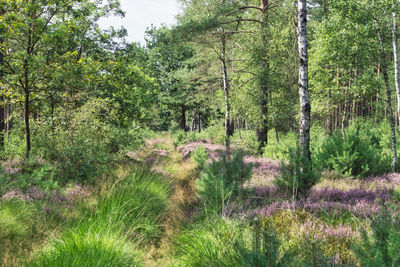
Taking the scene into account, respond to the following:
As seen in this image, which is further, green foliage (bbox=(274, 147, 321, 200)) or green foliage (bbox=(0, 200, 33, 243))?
green foliage (bbox=(274, 147, 321, 200))

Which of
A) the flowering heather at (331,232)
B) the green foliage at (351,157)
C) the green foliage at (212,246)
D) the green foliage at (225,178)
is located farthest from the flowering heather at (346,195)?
the green foliage at (212,246)

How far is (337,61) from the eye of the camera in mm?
13852

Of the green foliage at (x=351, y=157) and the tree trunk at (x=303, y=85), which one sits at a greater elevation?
the tree trunk at (x=303, y=85)

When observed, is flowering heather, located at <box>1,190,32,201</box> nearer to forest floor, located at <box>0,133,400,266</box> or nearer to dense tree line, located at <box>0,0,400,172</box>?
forest floor, located at <box>0,133,400,266</box>

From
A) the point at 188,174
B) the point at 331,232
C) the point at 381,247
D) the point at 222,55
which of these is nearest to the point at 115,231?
the point at 331,232

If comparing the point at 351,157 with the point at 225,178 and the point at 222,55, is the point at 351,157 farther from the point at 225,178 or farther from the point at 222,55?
the point at 222,55

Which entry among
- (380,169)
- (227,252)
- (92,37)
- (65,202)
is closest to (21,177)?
(65,202)

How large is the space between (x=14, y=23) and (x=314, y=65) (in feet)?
51.0

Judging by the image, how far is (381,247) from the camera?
1702 mm

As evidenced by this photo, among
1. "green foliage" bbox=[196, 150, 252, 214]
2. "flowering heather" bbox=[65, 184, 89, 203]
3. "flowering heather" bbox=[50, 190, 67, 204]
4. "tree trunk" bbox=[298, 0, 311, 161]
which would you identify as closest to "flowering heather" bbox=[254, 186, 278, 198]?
"green foliage" bbox=[196, 150, 252, 214]

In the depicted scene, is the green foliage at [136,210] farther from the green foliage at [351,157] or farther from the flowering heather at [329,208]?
the green foliage at [351,157]

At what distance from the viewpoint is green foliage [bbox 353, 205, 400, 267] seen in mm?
1482

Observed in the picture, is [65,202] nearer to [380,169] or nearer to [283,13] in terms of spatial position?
[380,169]

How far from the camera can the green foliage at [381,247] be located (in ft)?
4.86
